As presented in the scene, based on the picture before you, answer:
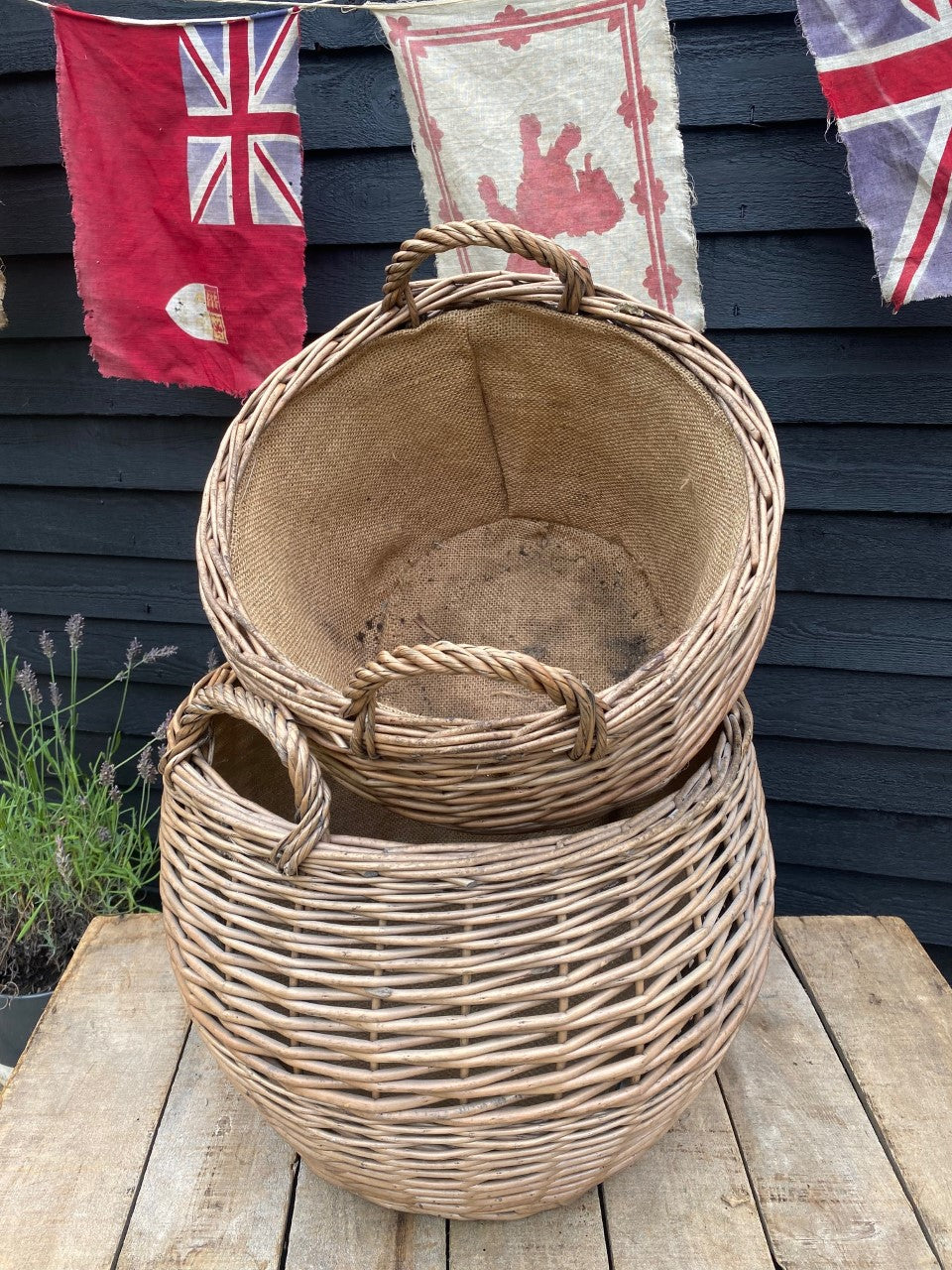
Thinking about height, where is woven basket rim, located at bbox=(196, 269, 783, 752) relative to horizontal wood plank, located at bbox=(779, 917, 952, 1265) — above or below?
above

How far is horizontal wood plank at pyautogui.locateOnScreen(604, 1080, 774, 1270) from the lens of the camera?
0.87m

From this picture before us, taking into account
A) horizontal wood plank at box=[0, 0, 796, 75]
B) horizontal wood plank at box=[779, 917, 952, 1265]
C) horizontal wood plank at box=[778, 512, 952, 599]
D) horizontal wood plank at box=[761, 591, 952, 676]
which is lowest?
horizontal wood plank at box=[779, 917, 952, 1265]

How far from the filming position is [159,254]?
1.40 m

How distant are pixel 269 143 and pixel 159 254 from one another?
0.85 ft

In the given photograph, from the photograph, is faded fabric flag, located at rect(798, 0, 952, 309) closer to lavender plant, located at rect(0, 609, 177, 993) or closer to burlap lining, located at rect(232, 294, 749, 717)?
burlap lining, located at rect(232, 294, 749, 717)

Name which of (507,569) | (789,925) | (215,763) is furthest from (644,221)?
(789,925)

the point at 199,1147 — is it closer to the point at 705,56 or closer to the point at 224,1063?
the point at 224,1063

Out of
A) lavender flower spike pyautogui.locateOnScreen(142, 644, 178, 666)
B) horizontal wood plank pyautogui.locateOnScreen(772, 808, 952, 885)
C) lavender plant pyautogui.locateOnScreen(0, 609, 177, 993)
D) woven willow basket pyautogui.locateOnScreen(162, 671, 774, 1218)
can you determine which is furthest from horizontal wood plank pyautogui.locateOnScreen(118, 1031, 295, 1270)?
horizontal wood plank pyautogui.locateOnScreen(772, 808, 952, 885)

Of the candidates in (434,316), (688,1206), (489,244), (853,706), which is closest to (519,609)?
(434,316)

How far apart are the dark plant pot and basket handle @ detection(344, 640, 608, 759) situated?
1125 millimetres

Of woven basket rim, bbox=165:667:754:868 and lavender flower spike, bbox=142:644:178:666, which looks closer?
woven basket rim, bbox=165:667:754:868

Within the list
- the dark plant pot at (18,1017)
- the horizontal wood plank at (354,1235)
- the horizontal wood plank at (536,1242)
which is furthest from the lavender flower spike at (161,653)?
the horizontal wood plank at (536,1242)

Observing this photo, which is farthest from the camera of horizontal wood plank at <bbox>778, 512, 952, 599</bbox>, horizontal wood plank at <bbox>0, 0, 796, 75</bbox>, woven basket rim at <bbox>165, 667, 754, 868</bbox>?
horizontal wood plank at <bbox>778, 512, 952, 599</bbox>

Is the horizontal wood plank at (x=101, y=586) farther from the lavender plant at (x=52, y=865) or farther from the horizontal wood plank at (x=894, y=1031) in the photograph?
the horizontal wood plank at (x=894, y=1031)
